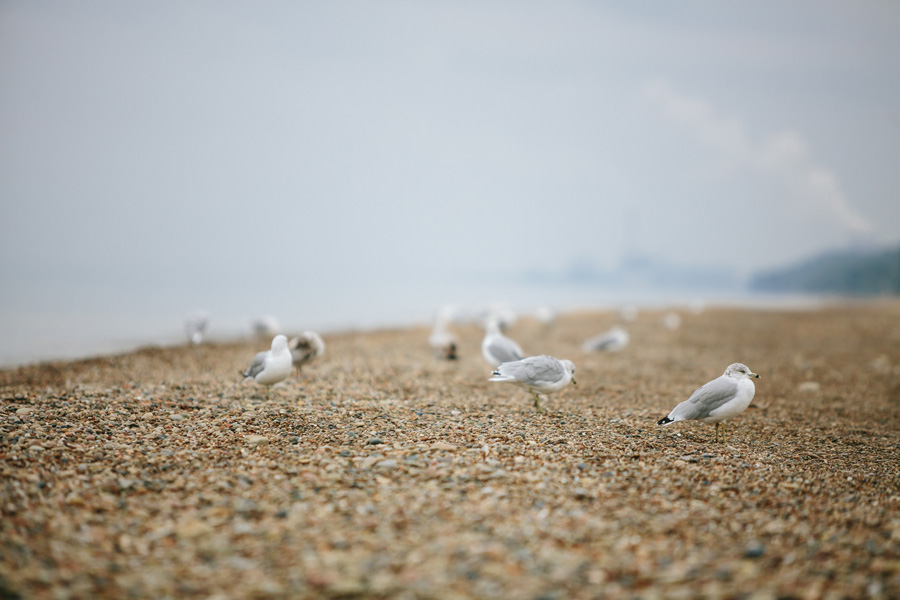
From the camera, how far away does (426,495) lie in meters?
4.41

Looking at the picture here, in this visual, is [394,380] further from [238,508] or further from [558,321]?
[558,321]

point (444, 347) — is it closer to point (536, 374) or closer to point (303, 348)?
point (303, 348)

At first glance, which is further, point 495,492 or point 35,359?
point 35,359

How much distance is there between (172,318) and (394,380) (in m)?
16.9

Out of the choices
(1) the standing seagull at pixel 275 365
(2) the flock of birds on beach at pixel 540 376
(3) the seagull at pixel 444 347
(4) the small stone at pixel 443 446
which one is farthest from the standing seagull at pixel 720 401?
(3) the seagull at pixel 444 347

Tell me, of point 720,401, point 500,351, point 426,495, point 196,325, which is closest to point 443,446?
point 426,495

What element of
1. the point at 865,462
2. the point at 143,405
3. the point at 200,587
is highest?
the point at 143,405

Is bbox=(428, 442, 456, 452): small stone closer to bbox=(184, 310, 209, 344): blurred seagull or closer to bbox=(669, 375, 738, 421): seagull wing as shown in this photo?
bbox=(669, 375, 738, 421): seagull wing

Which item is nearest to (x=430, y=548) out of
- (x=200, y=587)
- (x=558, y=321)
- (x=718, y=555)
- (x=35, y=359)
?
(x=200, y=587)

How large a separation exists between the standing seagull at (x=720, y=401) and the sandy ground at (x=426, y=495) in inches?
14.3

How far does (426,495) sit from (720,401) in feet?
13.1

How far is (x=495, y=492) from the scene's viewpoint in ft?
14.7

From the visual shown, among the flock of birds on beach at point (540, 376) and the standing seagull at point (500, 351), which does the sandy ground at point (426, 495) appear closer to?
the flock of birds on beach at point (540, 376)

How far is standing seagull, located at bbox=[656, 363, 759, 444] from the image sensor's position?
20.0 feet
